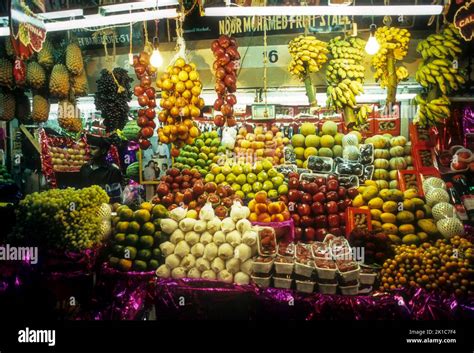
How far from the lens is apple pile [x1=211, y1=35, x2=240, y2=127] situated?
4.47m

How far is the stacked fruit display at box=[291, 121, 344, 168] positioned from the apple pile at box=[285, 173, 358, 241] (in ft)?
2.67

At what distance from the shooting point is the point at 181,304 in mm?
3596

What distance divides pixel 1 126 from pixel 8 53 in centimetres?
130

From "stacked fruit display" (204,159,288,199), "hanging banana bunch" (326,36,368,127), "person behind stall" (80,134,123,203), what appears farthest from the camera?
"person behind stall" (80,134,123,203)

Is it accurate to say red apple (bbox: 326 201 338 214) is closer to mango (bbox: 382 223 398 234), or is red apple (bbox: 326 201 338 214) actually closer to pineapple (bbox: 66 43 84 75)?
mango (bbox: 382 223 398 234)

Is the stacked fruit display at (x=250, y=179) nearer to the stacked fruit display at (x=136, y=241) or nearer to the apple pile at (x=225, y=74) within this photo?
the apple pile at (x=225, y=74)

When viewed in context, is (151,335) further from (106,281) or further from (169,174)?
(169,174)

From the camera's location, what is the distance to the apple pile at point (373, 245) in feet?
12.0

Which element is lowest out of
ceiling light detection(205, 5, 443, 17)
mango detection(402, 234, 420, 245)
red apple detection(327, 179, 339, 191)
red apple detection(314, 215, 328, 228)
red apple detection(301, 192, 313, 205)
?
mango detection(402, 234, 420, 245)

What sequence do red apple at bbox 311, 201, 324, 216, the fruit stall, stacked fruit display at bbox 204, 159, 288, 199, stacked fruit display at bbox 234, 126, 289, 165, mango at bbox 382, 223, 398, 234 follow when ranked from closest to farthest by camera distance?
1. the fruit stall
2. mango at bbox 382, 223, 398, 234
3. red apple at bbox 311, 201, 324, 216
4. stacked fruit display at bbox 204, 159, 288, 199
5. stacked fruit display at bbox 234, 126, 289, 165

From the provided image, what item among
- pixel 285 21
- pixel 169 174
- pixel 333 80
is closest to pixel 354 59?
pixel 333 80

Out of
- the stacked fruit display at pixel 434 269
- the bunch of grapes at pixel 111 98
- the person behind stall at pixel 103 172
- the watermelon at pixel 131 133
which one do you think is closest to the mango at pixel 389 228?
the stacked fruit display at pixel 434 269

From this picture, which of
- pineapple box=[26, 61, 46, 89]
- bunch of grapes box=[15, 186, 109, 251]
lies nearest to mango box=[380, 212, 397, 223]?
bunch of grapes box=[15, 186, 109, 251]

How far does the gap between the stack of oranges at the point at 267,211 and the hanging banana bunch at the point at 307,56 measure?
1.53m
